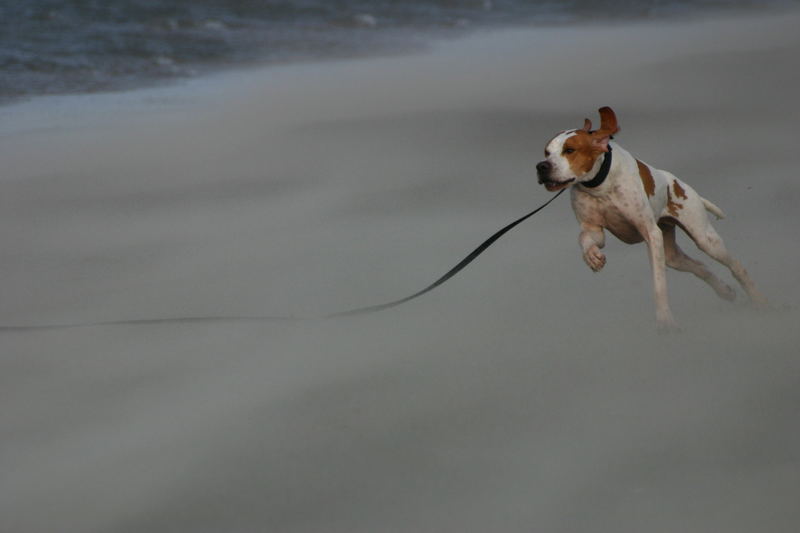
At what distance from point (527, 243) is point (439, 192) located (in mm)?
1110

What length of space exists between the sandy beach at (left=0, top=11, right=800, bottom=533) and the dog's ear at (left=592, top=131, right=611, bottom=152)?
2.79 ft

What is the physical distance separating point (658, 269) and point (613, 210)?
0.92ft

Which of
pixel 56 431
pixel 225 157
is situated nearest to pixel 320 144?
pixel 225 157

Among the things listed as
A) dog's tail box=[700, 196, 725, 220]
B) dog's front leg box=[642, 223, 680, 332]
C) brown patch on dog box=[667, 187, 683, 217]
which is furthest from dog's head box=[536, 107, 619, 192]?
dog's tail box=[700, 196, 725, 220]

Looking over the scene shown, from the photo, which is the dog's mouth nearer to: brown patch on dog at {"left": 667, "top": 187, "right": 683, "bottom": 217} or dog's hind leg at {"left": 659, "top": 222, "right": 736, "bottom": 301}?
brown patch on dog at {"left": 667, "top": 187, "right": 683, "bottom": 217}

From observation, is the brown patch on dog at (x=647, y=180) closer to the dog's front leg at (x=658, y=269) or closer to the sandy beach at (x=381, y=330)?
the dog's front leg at (x=658, y=269)

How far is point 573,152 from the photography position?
14.5 ft

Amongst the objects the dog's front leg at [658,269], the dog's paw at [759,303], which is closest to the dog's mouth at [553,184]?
the dog's front leg at [658,269]


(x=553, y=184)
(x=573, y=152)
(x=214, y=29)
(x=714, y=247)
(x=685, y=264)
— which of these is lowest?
(x=214, y=29)

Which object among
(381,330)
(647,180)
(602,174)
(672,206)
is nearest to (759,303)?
(672,206)

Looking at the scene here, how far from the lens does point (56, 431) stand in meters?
4.44

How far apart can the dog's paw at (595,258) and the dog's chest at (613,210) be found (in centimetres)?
14

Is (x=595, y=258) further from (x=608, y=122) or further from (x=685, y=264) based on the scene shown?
(x=685, y=264)

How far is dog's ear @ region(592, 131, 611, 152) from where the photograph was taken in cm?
441
